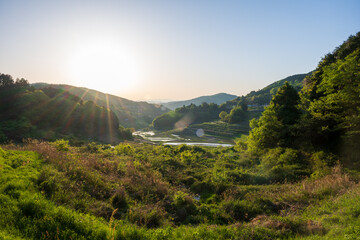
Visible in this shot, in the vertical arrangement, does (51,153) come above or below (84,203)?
above

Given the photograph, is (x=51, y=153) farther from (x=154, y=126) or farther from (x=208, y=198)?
(x=154, y=126)

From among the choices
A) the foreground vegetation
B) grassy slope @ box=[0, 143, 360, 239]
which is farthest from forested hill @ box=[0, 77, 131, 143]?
grassy slope @ box=[0, 143, 360, 239]

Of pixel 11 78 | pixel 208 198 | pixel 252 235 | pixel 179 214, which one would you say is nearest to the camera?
pixel 252 235

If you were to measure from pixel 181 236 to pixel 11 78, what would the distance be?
6124 centimetres

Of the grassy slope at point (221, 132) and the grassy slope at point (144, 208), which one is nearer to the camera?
the grassy slope at point (144, 208)

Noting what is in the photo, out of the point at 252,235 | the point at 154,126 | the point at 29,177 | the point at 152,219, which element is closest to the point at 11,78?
the point at 29,177

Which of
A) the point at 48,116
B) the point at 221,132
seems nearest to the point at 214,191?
the point at 48,116

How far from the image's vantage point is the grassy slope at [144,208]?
18.8 feet

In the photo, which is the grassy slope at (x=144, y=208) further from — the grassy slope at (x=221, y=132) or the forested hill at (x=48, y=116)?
the grassy slope at (x=221, y=132)

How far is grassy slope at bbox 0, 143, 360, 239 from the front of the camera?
18.8ft

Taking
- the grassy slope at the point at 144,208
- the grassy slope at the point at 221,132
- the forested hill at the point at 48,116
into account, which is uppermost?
the forested hill at the point at 48,116

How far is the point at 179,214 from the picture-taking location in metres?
9.41

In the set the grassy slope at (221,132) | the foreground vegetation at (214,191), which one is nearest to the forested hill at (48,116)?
the foreground vegetation at (214,191)

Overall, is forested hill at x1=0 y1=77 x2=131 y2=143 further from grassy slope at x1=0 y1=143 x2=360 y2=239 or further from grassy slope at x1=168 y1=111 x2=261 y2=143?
grassy slope at x1=168 y1=111 x2=261 y2=143
